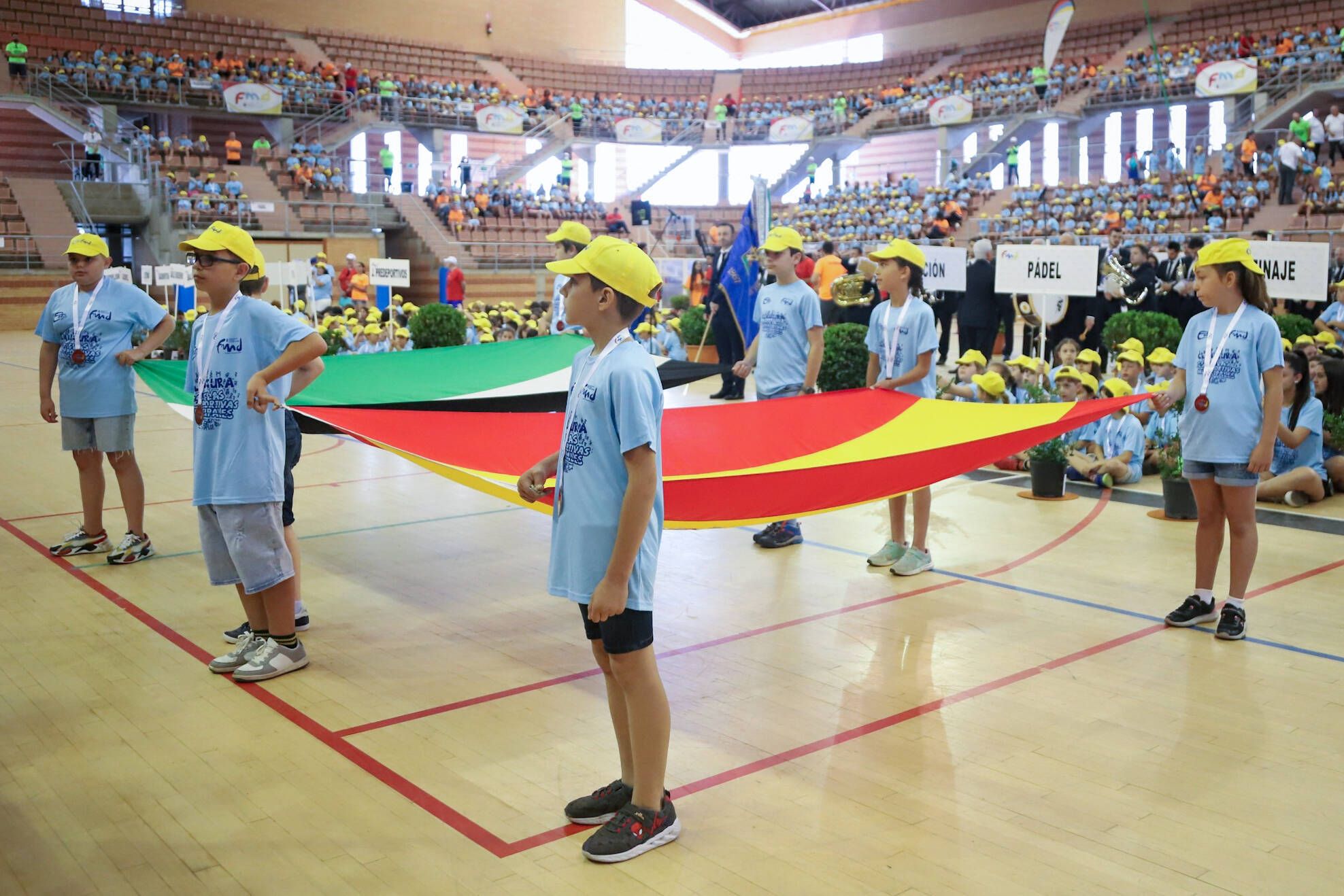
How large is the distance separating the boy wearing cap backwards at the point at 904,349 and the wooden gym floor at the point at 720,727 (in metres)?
0.16

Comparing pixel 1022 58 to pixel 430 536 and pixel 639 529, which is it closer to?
pixel 430 536

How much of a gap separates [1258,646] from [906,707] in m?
1.52

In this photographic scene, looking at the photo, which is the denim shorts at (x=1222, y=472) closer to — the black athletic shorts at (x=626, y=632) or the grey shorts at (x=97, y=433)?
the black athletic shorts at (x=626, y=632)

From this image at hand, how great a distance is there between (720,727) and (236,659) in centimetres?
175

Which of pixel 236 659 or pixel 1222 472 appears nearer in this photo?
pixel 236 659

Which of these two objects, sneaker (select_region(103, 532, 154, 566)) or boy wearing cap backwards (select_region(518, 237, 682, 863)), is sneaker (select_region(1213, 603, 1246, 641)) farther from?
sneaker (select_region(103, 532, 154, 566))

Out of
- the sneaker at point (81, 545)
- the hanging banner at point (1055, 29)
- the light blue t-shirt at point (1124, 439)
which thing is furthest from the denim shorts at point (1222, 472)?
the hanging banner at point (1055, 29)

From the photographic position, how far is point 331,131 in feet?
87.5

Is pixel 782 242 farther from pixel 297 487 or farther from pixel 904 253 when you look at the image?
pixel 297 487

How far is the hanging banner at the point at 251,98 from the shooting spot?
24.9 meters

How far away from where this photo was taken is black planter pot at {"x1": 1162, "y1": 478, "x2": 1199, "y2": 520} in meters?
6.21

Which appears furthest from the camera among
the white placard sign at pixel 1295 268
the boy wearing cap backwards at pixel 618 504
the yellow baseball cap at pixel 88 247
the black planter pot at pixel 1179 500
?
the white placard sign at pixel 1295 268

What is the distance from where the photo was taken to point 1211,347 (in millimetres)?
4230

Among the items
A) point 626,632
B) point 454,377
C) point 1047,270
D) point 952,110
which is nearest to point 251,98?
point 952,110
